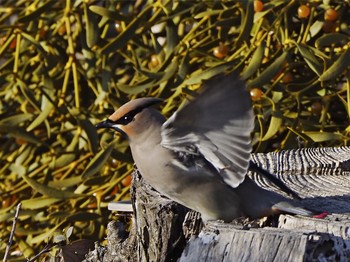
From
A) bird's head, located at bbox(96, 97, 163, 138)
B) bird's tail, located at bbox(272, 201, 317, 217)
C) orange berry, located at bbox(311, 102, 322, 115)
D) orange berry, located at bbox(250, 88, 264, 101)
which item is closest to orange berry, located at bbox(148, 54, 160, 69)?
orange berry, located at bbox(250, 88, 264, 101)

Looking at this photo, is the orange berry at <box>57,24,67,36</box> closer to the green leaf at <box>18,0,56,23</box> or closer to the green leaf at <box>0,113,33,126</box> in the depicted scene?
the green leaf at <box>18,0,56,23</box>

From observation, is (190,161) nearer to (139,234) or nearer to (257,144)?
(139,234)

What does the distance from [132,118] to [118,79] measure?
3.62 ft

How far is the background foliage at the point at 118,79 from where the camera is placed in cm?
273

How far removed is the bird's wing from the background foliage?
2.10 ft

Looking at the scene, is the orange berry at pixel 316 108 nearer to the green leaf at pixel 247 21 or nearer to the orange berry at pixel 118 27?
the green leaf at pixel 247 21

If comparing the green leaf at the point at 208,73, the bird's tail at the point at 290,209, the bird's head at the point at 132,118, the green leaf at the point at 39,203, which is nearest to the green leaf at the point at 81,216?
the green leaf at the point at 39,203

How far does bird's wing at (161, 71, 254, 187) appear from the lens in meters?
1.91

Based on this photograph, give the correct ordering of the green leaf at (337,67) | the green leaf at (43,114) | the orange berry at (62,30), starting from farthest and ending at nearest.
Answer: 1. the orange berry at (62,30)
2. the green leaf at (43,114)
3. the green leaf at (337,67)

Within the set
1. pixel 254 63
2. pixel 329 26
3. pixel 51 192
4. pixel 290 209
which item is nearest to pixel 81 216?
pixel 51 192

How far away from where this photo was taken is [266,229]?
159 cm

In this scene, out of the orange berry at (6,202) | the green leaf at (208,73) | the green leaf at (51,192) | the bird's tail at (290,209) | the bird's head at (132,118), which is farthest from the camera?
the orange berry at (6,202)

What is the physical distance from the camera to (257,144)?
2.85 m

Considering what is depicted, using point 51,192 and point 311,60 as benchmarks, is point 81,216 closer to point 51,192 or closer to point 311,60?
point 51,192
